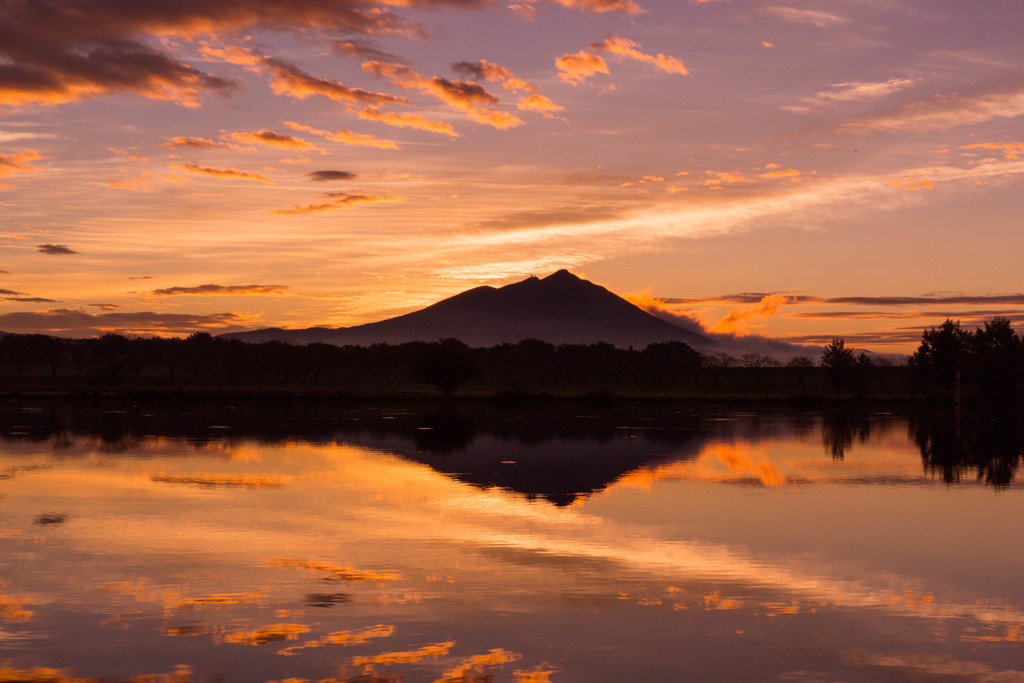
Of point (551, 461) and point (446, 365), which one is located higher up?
point (446, 365)

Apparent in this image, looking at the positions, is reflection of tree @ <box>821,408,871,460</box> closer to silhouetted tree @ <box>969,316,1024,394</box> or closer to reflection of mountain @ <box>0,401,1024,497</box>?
reflection of mountain @ <box>0,401,1024,497</box>

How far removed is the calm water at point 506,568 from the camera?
40.7 ft

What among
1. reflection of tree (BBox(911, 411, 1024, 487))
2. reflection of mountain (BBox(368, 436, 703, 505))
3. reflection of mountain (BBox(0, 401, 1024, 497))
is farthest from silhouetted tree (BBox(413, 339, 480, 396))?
reflection of mountain (BBox(368, 436, 703, 505))

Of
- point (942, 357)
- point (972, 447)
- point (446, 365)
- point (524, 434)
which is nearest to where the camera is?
point (972, 447)

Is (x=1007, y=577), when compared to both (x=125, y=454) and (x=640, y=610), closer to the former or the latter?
(x=640, y=610)

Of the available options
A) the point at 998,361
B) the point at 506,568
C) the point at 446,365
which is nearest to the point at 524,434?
the point at 506,568

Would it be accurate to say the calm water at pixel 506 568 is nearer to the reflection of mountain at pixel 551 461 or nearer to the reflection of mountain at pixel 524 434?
the reflection of mountain at pixel 551 461

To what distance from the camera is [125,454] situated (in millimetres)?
40688

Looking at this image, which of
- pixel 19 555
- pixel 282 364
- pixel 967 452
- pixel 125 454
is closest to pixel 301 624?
pixel 19 555

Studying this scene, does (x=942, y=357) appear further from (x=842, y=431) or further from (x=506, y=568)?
(x=506, y=568)

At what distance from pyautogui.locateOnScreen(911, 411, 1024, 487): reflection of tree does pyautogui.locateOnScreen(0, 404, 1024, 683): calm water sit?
45 cm

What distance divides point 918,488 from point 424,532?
59.9 ft

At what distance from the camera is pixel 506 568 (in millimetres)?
A: 18234

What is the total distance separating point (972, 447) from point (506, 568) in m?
39.1
